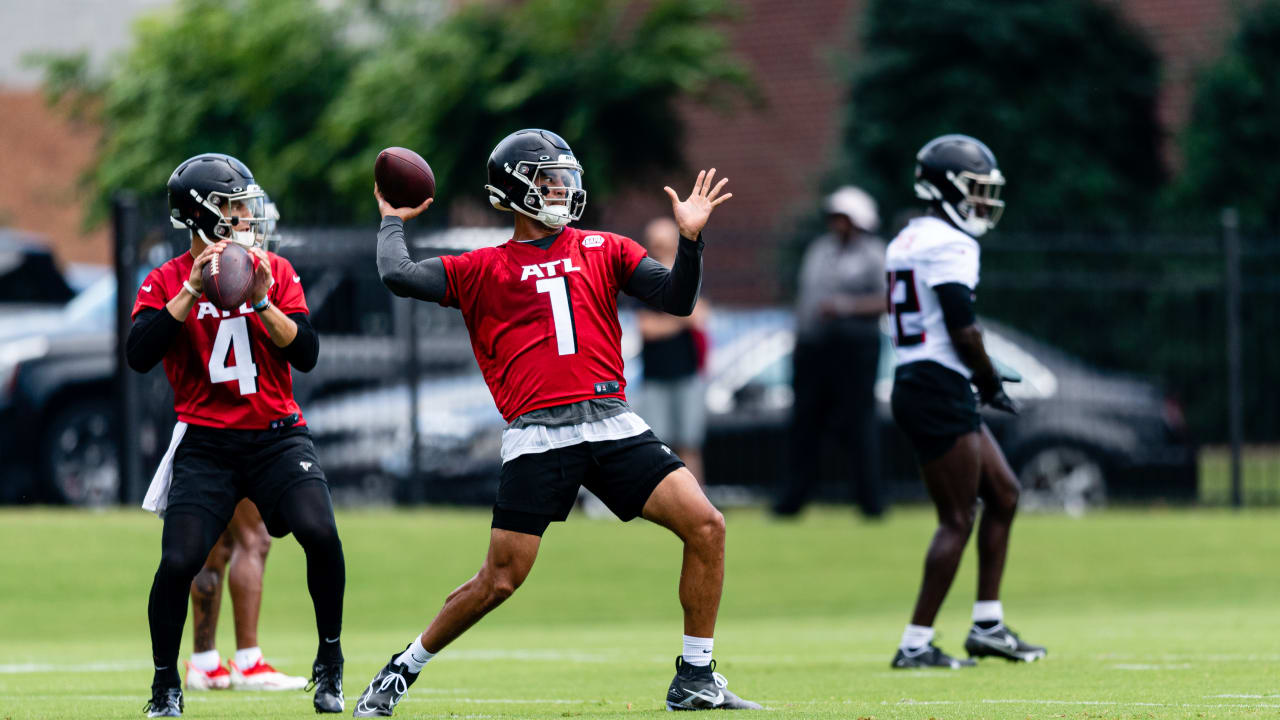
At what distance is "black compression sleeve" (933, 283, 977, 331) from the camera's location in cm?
789

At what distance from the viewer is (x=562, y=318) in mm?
6270

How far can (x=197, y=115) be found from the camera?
88.8 feet

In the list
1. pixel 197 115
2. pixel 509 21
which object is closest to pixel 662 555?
pixel 509 21

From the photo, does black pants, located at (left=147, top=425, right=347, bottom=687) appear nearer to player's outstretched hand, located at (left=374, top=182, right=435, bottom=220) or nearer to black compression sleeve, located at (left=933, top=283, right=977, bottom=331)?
player's outstretched hand, located at (left=374, top=182, right=435, bottom=220)

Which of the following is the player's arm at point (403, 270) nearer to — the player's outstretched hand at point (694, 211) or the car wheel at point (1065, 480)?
the player's outstretched hand at point (694, 211)

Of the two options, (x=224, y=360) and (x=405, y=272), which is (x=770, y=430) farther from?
(x=405, y=272)

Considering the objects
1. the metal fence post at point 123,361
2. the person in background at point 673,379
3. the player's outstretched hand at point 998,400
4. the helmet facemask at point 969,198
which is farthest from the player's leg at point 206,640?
the person in background at point 673,379

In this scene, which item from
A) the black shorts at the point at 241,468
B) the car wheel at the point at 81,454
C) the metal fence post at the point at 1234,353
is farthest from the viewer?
the metal fence post at the point at 1234,353

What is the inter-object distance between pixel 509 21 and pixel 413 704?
18876mm

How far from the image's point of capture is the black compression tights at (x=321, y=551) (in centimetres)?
641

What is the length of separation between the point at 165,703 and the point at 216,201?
1.70 meters

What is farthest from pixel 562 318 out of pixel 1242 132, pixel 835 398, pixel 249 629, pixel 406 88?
pixel 406 88

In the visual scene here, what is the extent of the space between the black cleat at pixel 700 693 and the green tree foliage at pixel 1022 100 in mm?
16504

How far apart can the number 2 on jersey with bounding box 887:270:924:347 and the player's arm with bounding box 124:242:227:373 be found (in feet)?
10.1
